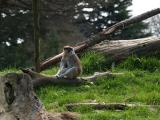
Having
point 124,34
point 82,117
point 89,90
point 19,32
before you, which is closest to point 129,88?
point 89,90

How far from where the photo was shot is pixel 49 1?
25.4 m

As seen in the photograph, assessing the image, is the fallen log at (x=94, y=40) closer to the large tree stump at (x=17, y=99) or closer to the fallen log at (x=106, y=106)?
the fallen log at (x=106, y=106)

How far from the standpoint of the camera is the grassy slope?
9828 millimetres

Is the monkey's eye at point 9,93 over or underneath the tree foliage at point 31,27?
underneath

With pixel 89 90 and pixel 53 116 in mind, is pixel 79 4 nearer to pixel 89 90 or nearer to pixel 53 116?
pixel 89 90

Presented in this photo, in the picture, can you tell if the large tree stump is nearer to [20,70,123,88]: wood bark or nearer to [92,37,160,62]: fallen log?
[20,70,123,88]: wood bark

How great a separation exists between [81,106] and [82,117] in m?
0.77

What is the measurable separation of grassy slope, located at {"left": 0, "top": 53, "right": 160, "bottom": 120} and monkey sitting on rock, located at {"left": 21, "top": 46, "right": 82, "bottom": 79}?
309 mm

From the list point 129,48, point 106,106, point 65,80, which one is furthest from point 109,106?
point 129,48

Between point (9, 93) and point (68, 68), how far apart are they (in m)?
4.56

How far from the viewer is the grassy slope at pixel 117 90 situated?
9828 mm

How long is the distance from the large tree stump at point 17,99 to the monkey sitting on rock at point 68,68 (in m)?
3.71

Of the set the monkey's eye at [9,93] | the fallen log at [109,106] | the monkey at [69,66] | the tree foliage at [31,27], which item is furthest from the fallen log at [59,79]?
the tree foliage at [31,27]

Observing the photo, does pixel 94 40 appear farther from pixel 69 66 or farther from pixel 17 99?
pixel 17 99
